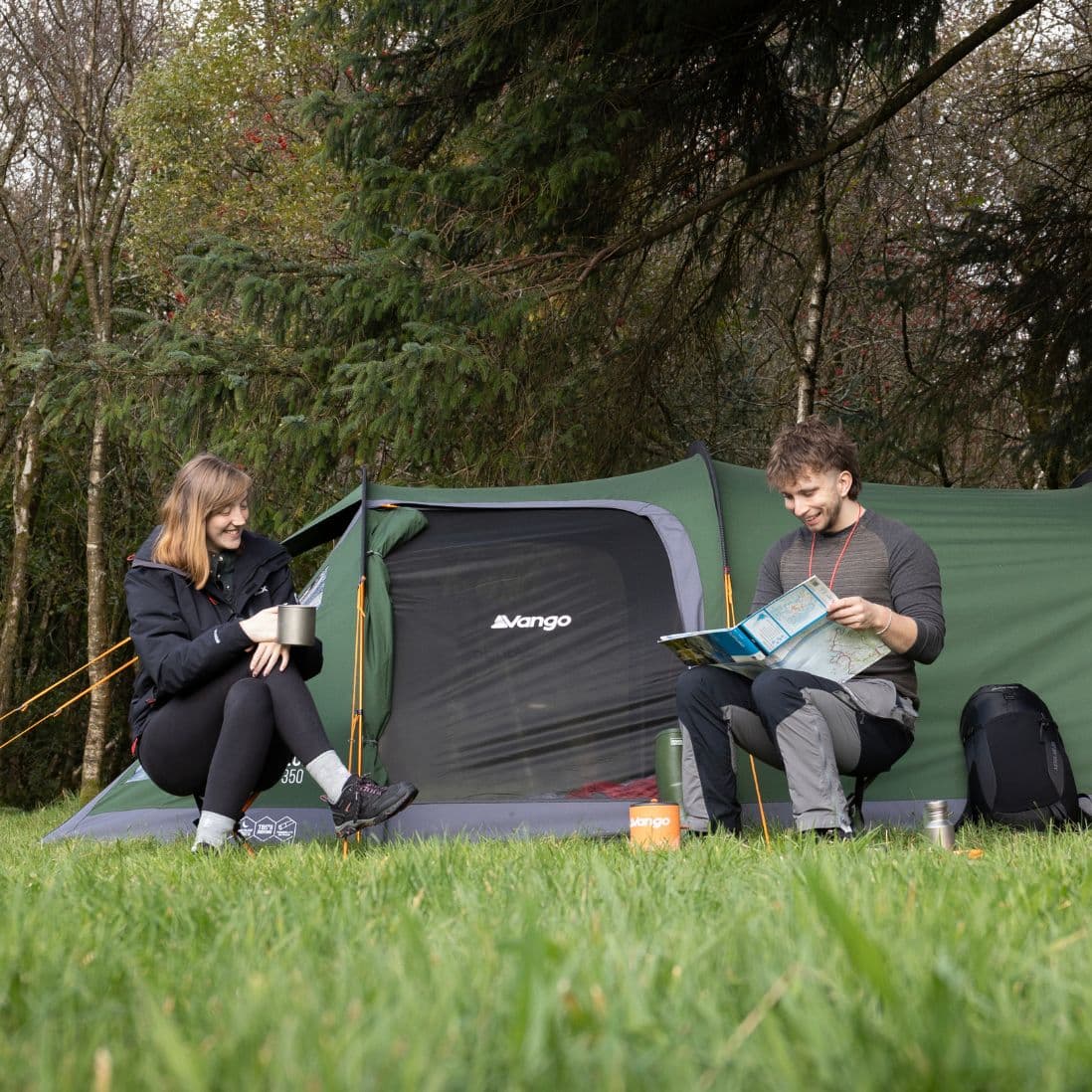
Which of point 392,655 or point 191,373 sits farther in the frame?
point 191,373

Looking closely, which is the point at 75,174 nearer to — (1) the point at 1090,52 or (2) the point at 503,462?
(2) the point at 503,462

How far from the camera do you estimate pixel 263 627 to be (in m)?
3.29

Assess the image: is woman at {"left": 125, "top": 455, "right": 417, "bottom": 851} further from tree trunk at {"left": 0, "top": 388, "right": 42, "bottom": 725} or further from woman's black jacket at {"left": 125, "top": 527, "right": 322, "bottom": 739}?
tree trunk at {"left": 0, "top": 388, "right": 42, "bottom": 725}

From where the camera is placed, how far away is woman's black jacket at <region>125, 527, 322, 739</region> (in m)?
3.34

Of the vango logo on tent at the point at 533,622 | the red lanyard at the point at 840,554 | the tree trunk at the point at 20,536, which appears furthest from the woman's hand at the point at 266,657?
the tree trunk at the point at 20,536

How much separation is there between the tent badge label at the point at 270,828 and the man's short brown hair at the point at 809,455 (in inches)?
76.6

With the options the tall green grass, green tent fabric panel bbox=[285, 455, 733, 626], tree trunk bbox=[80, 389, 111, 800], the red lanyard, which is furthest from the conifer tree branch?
tree trunk bbox=[80, 389, 111, 800]

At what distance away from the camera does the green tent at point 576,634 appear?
13.9 feet

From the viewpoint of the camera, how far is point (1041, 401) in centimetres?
676

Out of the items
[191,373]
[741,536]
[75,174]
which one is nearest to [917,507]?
[741,536]

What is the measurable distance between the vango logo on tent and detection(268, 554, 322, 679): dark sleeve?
0.85 m

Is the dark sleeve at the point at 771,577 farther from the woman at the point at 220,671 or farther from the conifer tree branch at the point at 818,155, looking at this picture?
the conifer tree branch at the point at 818,155

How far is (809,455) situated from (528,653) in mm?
1339

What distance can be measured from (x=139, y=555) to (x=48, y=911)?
83.4 inches
